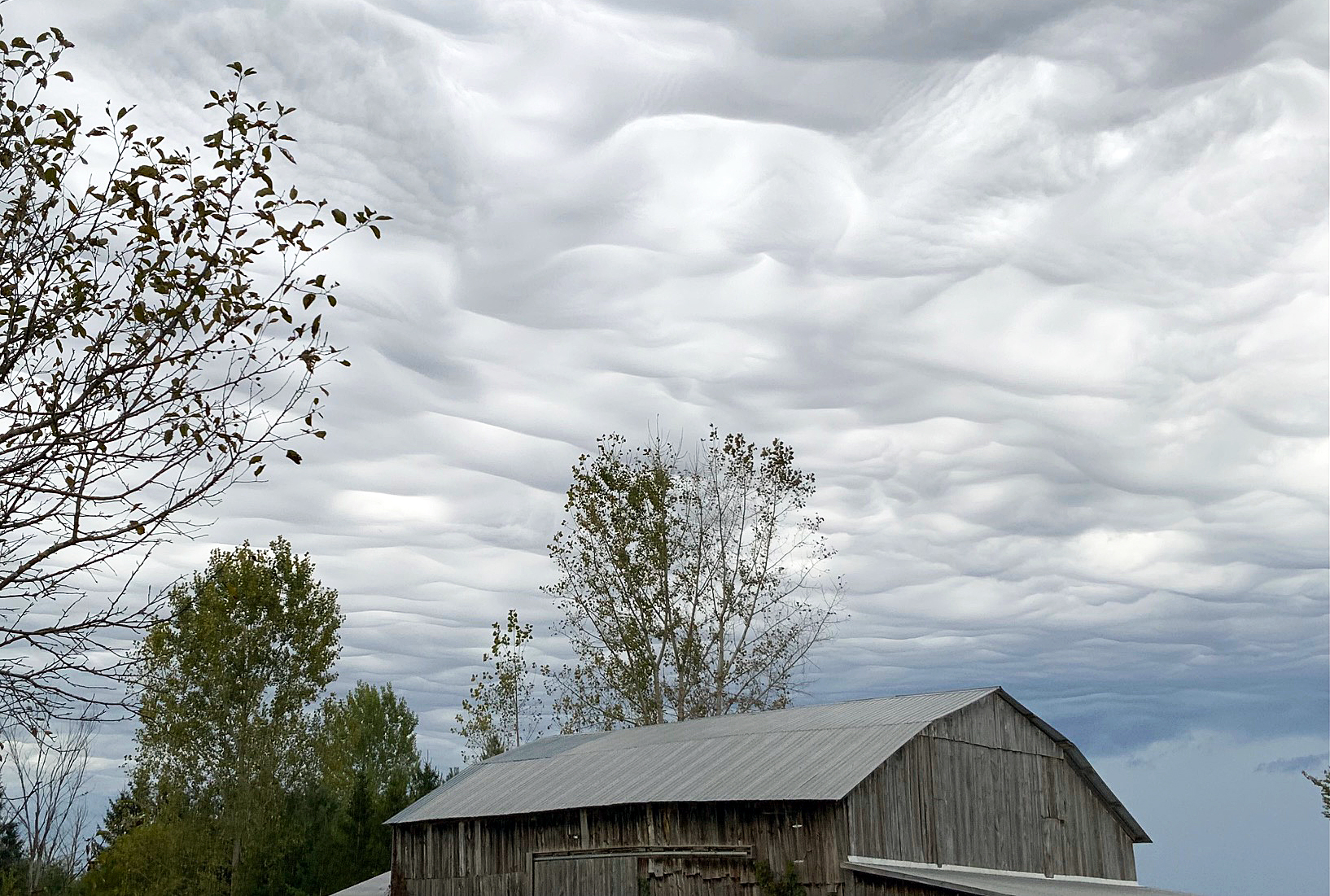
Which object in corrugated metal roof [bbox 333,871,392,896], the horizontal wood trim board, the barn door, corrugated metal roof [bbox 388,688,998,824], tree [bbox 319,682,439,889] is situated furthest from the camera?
tree [bbox 319,682,439,889]

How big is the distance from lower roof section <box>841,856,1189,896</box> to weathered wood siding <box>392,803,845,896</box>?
1068 mm

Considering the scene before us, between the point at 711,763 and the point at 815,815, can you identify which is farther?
the point at 711,763

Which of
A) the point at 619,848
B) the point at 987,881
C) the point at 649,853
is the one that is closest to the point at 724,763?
the point at 649,853

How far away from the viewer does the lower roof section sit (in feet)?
84.2

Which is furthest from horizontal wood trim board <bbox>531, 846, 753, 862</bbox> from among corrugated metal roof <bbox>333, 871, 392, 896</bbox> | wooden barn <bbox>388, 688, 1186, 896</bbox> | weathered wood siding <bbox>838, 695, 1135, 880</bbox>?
corrugated metal roof <bbox>333, 871, 392, 896</bbox>

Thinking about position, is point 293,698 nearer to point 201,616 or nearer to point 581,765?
point 201,616

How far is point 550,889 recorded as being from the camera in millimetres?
33844

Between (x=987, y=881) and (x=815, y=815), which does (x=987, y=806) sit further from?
(x=815, y=815)

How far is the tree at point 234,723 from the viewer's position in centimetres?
4962

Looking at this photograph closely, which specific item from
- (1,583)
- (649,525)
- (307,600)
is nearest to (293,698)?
(307,600)

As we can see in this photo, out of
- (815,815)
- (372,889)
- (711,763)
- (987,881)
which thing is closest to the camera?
(815,815)

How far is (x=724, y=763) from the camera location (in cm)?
3275

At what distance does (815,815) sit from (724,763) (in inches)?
197

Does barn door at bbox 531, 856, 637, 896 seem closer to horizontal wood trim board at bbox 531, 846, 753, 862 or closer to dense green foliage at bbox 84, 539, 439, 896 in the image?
horizontal wood trim board at bbox 531, 846, 753, 862
